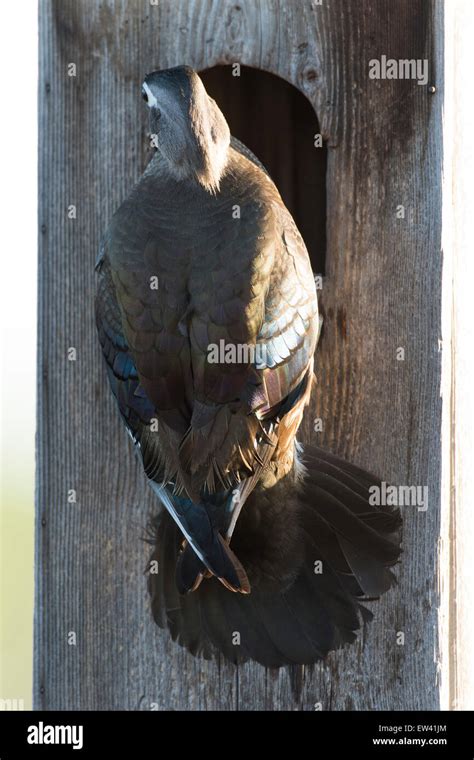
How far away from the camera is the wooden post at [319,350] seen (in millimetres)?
3209

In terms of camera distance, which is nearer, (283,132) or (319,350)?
(319,350)

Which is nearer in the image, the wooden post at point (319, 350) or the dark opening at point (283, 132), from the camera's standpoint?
the wooden post at point (319, 350)

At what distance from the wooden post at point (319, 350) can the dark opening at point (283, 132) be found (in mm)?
249

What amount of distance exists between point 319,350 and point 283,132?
2.34 ft

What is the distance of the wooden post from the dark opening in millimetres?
249

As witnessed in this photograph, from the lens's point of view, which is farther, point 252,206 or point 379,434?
point 379,434

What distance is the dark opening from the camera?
3508mm

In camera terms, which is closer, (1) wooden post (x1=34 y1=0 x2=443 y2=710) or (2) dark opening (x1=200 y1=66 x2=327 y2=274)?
(1) wooden post (x1=34 y1=0 x2=443 y2=710)

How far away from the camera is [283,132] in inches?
141

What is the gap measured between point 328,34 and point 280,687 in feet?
5.58

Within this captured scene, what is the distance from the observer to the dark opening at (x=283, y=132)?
3.51 meters
